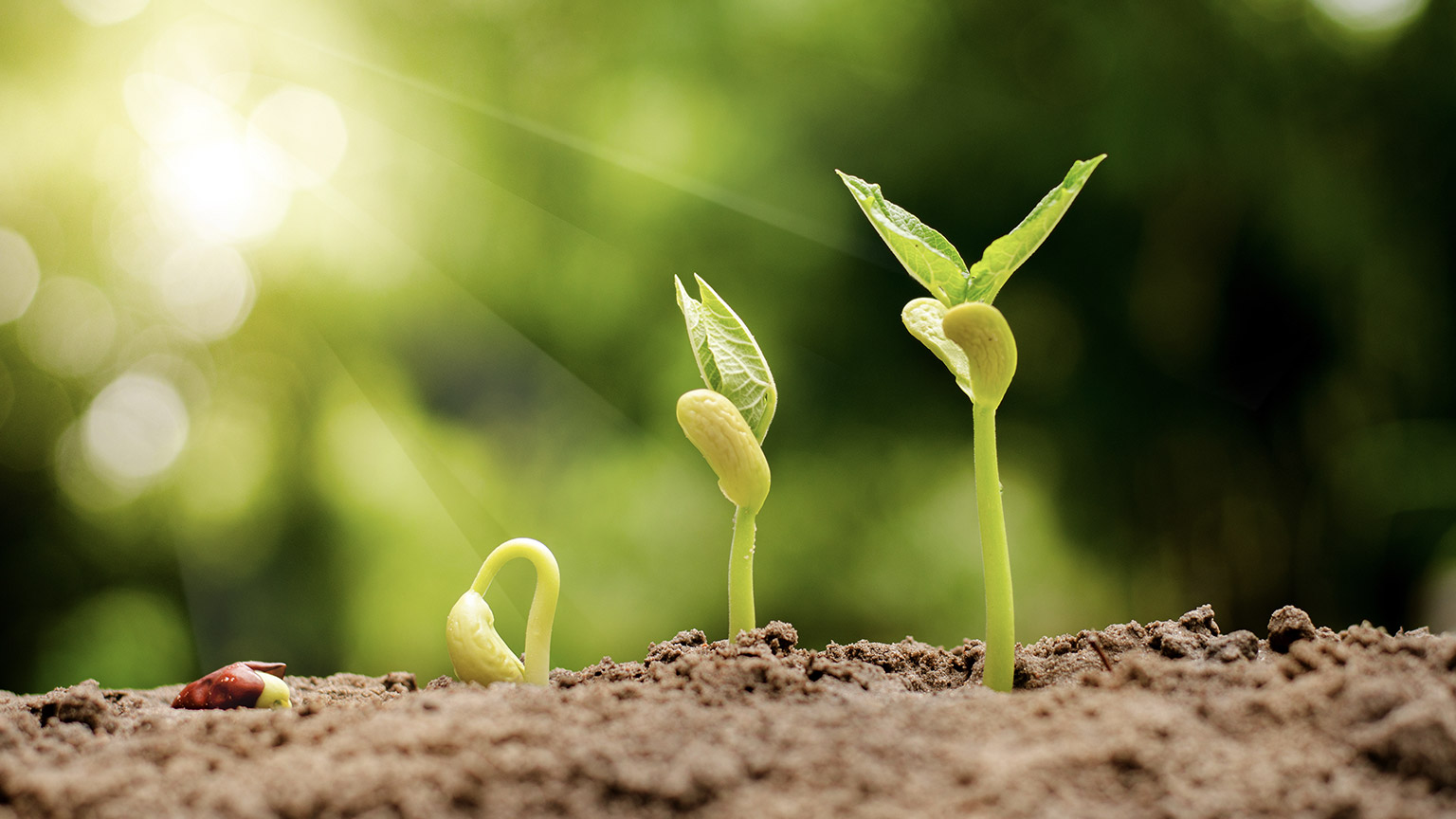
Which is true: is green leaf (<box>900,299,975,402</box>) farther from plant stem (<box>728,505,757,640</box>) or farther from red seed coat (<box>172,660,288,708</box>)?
red seed coat (<box>172,660,288,708</box>)

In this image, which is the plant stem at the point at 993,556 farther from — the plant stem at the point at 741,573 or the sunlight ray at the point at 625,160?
the sunlight ray at the point at 625,160

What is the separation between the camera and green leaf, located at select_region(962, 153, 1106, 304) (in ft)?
2.20

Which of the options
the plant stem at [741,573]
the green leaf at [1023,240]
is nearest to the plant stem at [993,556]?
the green leaf at [1023,240]

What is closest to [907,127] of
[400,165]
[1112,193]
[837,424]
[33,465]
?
[1112,193]

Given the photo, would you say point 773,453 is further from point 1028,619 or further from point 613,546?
point 1028,619

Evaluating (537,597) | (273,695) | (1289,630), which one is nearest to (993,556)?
(1289,630)

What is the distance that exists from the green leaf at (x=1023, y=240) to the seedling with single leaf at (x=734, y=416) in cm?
20

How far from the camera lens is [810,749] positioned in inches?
19.5

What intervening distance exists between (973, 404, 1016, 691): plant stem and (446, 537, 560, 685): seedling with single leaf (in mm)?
353

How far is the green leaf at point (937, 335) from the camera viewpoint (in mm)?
743

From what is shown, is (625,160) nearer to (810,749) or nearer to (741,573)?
(741,573)

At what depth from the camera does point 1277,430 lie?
1.93 meters

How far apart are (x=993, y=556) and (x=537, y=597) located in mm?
388

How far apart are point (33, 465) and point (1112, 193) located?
2.42 m
